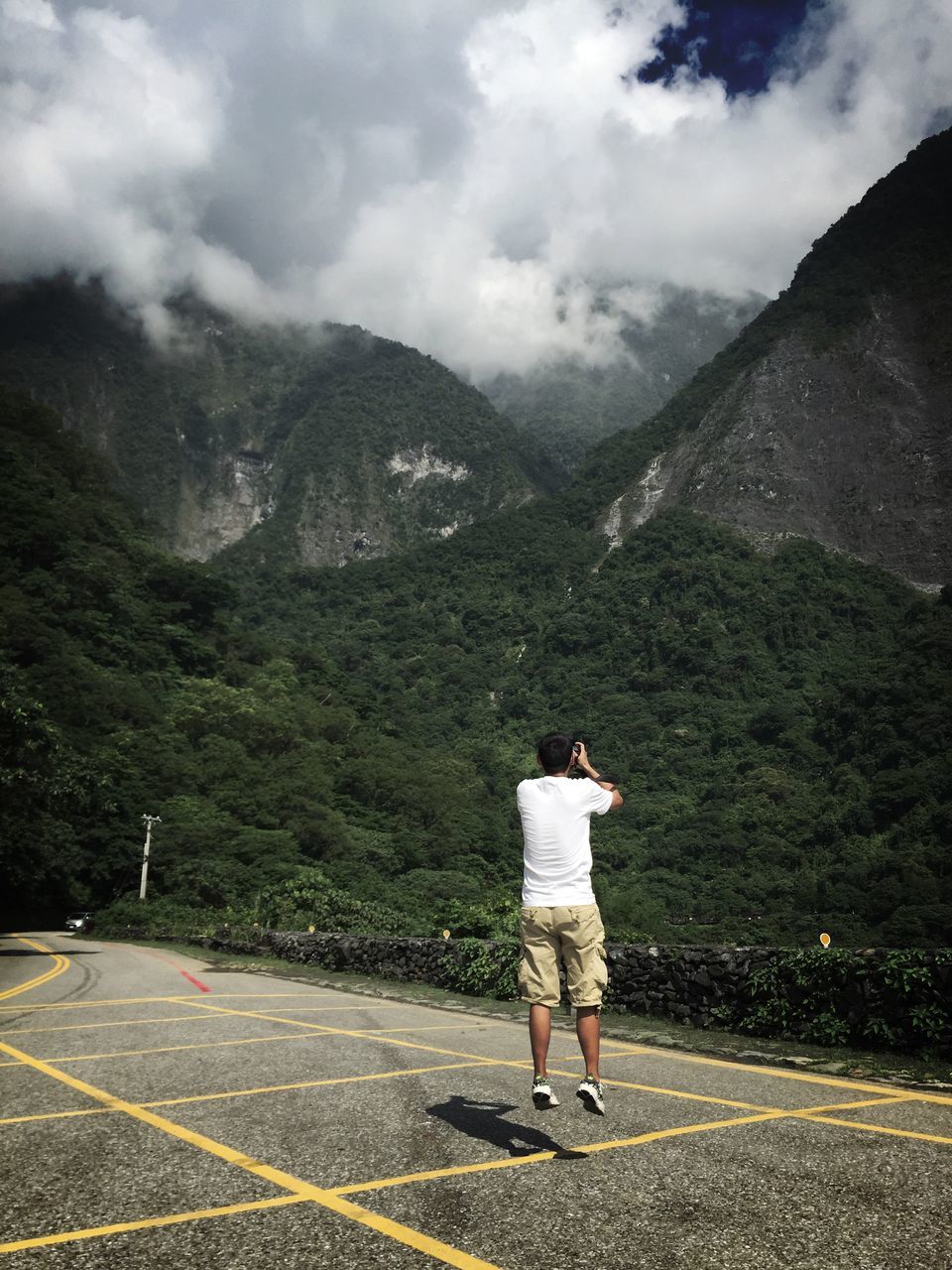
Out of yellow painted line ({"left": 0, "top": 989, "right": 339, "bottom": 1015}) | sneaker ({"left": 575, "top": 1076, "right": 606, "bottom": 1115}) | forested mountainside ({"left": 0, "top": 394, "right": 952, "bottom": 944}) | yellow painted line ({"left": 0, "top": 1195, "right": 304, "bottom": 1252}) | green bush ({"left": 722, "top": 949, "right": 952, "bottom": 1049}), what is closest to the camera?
yellow painted line ({"left": 0, "top": 1195, "right": 304, "bottom": 1252})

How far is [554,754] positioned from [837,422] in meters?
159

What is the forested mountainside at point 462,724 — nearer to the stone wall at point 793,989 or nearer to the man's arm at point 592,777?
the stone wall at point 793,989

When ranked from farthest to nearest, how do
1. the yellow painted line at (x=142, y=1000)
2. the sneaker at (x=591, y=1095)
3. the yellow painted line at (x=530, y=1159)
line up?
1. the yellow painted line at (x=142, y=1000)
2. the sneaker at (x=591, y=1095)
3. the yellow painted line at (x=530, y=1159)

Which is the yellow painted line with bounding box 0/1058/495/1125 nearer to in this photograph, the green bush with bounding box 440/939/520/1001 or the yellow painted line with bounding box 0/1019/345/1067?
the yellow painted line with bounding box 0/1019/345/1067

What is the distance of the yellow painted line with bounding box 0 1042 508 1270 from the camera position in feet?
9.40

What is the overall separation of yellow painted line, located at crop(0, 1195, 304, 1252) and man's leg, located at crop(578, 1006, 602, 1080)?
1.59m

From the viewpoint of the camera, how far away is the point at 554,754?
16.1 ft

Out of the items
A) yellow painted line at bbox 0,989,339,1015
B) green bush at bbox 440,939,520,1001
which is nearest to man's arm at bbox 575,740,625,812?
green bush at bbox 440,939,520,1001

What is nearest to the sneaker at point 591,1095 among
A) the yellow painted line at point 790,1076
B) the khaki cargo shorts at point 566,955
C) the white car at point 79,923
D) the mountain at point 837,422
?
the khaki cargo shorts at point 566,955

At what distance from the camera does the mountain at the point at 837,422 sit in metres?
141

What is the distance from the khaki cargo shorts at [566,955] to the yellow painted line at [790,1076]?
2.65 metres

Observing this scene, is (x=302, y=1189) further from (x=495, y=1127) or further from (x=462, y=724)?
(x=462, y=724)

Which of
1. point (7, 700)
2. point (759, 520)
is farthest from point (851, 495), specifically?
point (7, 700)

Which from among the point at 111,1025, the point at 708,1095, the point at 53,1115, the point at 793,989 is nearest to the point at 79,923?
the point at 111,1025
